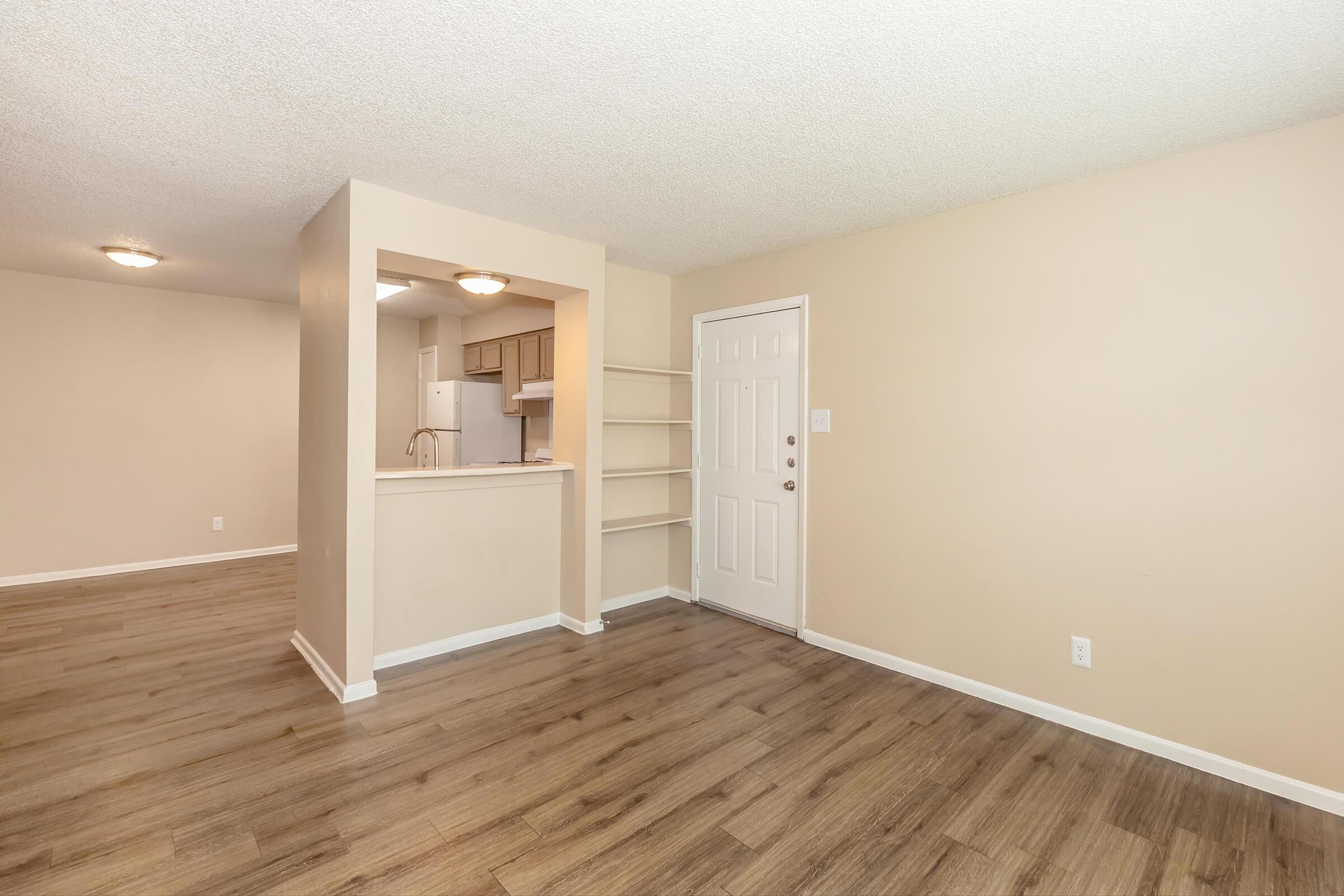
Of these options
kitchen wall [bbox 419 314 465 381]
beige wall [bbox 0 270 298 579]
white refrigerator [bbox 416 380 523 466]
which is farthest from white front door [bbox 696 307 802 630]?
beige wall [bbox 0 270 298 579]

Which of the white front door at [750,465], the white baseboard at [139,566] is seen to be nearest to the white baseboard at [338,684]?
the white baseboard at [139,566]

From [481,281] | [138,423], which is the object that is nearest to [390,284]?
[481,281]

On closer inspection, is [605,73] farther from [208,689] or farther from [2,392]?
[2,392]

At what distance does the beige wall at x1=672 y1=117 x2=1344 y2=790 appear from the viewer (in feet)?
7.61

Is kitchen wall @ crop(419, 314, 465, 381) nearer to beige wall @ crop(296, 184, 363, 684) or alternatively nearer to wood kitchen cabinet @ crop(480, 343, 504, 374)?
wood kitchen cabinet @ crop(480, 343, 504, 374)

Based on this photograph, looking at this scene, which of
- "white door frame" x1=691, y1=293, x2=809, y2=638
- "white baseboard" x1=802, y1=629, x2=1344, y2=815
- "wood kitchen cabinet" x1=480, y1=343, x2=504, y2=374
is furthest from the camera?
"wood kitchen cabinet" x1=480, y1=343, x2=504, y2=374

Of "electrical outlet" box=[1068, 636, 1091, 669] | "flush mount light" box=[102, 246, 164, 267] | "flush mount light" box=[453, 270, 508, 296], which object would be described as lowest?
"electrical outlet" box=[1068, 636, 1091, 669]

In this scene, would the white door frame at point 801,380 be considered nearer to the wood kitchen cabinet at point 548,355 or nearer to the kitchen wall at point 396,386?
the wood kitchen cabinet at point 548,355

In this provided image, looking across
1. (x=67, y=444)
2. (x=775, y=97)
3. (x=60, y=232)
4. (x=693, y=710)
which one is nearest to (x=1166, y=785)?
(x=693, y=710)

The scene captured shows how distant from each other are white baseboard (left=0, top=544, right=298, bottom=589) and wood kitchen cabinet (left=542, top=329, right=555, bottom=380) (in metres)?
2.33

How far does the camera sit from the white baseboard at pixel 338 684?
306cm

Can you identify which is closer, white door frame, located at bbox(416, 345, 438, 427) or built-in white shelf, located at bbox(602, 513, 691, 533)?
built-in white shelf, located at bbox(602, 513, 691, 533)

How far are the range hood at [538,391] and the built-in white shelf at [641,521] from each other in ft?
3.80

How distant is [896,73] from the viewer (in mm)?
2021
